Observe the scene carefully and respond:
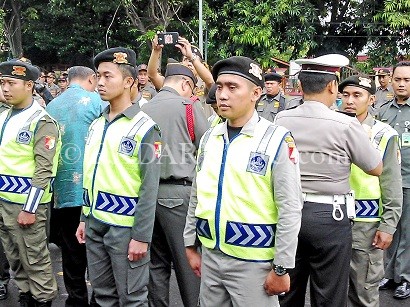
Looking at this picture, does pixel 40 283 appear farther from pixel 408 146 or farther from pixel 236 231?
pixel 408 146

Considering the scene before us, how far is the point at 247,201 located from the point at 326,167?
77 centimetres

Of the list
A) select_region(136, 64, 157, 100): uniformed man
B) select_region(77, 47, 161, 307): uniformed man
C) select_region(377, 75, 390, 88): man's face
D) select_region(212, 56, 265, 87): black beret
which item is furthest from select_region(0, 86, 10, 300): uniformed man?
select_region(377, 75, 390, 88): man's face

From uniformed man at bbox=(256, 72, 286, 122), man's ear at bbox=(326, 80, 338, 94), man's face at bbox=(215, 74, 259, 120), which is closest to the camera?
man's face at bbox=(215, 74, 259, 120)

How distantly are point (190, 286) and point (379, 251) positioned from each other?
137 centimetres

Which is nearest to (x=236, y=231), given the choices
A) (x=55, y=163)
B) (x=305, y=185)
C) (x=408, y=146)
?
(x=305, y=185)

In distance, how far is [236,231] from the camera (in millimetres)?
2582

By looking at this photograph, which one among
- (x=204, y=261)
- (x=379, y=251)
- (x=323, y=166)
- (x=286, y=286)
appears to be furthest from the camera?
(x=379, y=251)

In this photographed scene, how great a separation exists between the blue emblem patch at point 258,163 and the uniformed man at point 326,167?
649 mm

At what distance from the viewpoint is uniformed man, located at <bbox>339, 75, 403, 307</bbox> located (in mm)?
3615

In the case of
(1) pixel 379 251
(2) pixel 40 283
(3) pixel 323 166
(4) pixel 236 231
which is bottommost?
(2) pixel 40 283

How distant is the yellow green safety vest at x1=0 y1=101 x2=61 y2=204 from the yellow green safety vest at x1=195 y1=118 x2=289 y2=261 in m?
1.82

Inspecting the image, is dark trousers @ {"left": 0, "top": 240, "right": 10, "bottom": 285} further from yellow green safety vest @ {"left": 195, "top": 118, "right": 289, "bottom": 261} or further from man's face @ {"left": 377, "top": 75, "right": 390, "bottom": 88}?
man's face @ {"left": 377, "top": 75, "right": 390, "bottom": 88}

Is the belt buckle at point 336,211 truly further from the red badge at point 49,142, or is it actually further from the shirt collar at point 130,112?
the red badge at point 49,142

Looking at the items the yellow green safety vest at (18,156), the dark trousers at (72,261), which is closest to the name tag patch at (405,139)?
the dark trousers at (72,261)
